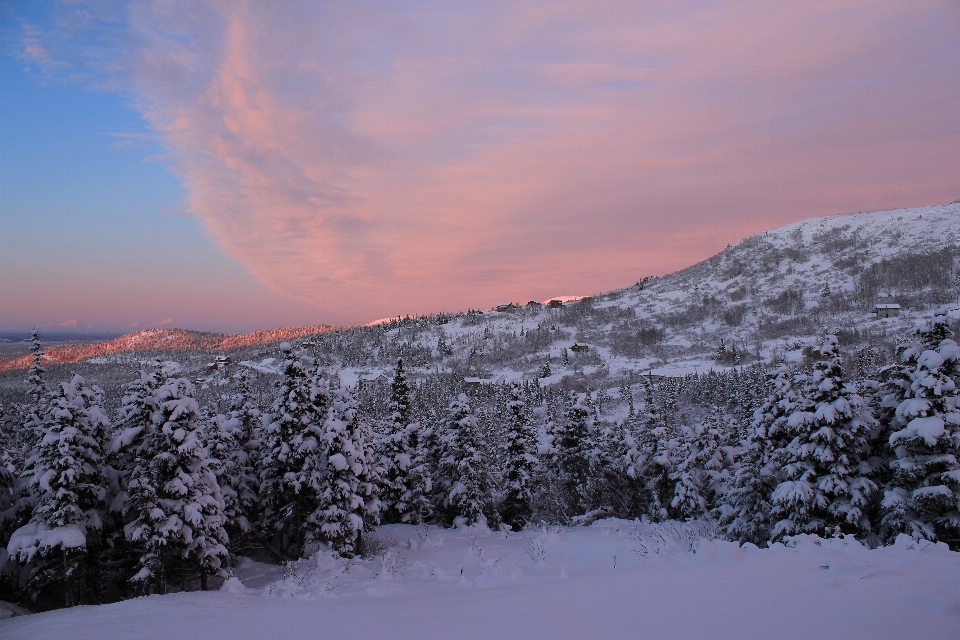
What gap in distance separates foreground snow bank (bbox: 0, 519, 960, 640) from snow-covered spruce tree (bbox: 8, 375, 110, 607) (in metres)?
4.87

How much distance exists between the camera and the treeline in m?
16.6

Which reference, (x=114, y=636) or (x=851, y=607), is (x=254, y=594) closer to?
(x=114, y=636)

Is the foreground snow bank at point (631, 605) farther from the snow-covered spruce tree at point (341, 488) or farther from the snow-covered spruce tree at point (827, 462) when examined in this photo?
the snow-covered spruce tree at point (341, 488)

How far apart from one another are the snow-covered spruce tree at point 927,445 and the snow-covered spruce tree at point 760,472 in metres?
4.34

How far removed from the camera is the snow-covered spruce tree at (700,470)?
99.3ft

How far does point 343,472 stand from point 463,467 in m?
9.12

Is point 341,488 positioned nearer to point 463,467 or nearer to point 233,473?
point 233,473

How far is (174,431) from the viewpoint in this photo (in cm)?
1827

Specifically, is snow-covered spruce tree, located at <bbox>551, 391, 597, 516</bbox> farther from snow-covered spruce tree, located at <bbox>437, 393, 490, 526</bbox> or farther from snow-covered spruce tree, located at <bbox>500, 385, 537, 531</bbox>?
Answer: snow-covered spruce tree, located at <bbox>437, 393, 490, 526</bbox>

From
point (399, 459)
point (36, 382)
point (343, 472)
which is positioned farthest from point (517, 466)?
point (36, 382)

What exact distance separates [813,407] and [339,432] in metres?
20.7

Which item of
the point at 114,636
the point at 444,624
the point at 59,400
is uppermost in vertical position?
the point at 59,400

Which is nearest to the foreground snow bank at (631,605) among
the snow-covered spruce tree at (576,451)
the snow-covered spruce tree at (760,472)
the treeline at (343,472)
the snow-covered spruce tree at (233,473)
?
the treeline at (343,472)

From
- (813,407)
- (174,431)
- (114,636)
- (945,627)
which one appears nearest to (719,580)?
(945,627)
